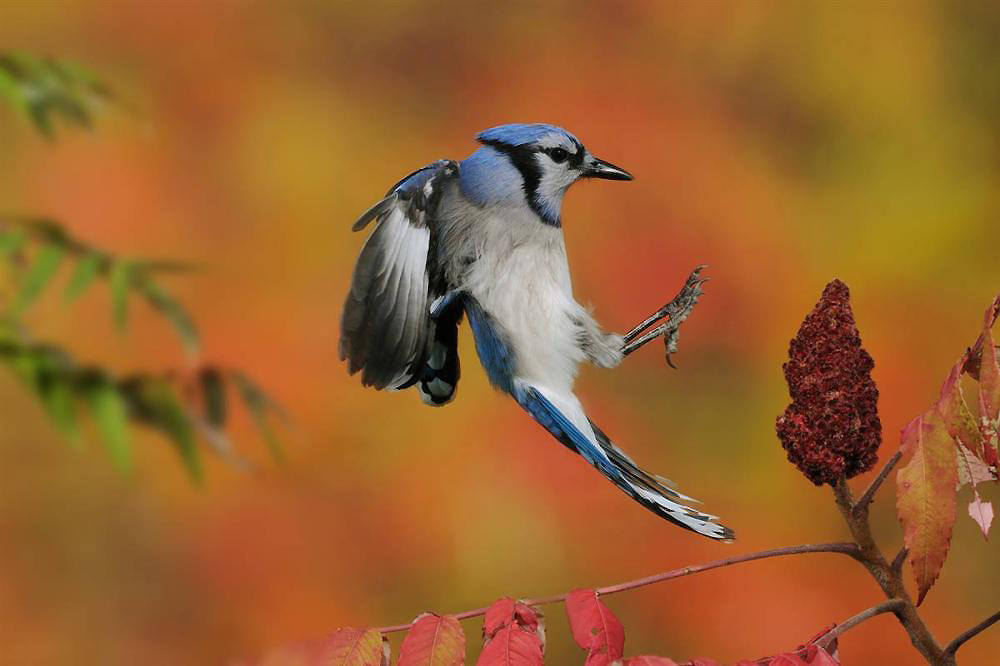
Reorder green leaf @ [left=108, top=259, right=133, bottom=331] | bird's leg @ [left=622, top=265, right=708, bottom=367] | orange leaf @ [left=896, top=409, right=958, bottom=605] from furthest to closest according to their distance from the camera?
1. green leaf @ [left=108, top=259, right=133, bottom=331]
2. bird's leg @ [left=622, top=265, right=708, bottom=367]
3. orange leaf @ [left=896, top=409, right=958, bottom=605]

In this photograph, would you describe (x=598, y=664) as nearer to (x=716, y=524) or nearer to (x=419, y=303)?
(x=716, y=524)

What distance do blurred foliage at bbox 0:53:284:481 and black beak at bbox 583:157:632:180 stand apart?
0.62 m

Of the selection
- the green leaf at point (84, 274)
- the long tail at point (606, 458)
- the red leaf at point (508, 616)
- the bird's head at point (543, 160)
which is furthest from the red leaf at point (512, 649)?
the green leaf at point (84, 274)

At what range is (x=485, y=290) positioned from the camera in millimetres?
851

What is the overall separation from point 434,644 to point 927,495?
0.31m

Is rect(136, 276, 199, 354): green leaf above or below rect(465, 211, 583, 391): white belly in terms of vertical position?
above

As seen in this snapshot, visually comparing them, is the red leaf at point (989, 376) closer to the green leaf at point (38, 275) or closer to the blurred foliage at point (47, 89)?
the green leaf at point (38, 275)

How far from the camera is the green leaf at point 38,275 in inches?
54.2

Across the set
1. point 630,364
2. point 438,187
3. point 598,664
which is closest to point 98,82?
point 438,187

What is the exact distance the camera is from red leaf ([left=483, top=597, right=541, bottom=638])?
28.0 inches

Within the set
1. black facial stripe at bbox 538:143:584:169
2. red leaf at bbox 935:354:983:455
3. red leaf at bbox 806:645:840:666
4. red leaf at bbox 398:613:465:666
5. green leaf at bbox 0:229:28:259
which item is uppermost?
green leaf at bbox 0:229:28:259

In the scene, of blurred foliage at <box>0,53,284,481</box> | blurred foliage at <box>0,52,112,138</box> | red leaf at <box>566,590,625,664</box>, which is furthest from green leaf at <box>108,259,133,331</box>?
red leaf at <box>566,590,625,664</box>

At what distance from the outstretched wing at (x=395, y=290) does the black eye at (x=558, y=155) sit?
0.10 metres

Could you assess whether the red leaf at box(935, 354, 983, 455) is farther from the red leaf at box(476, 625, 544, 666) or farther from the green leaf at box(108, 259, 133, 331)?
the green leaf at box(108, 259, 133, 331)
